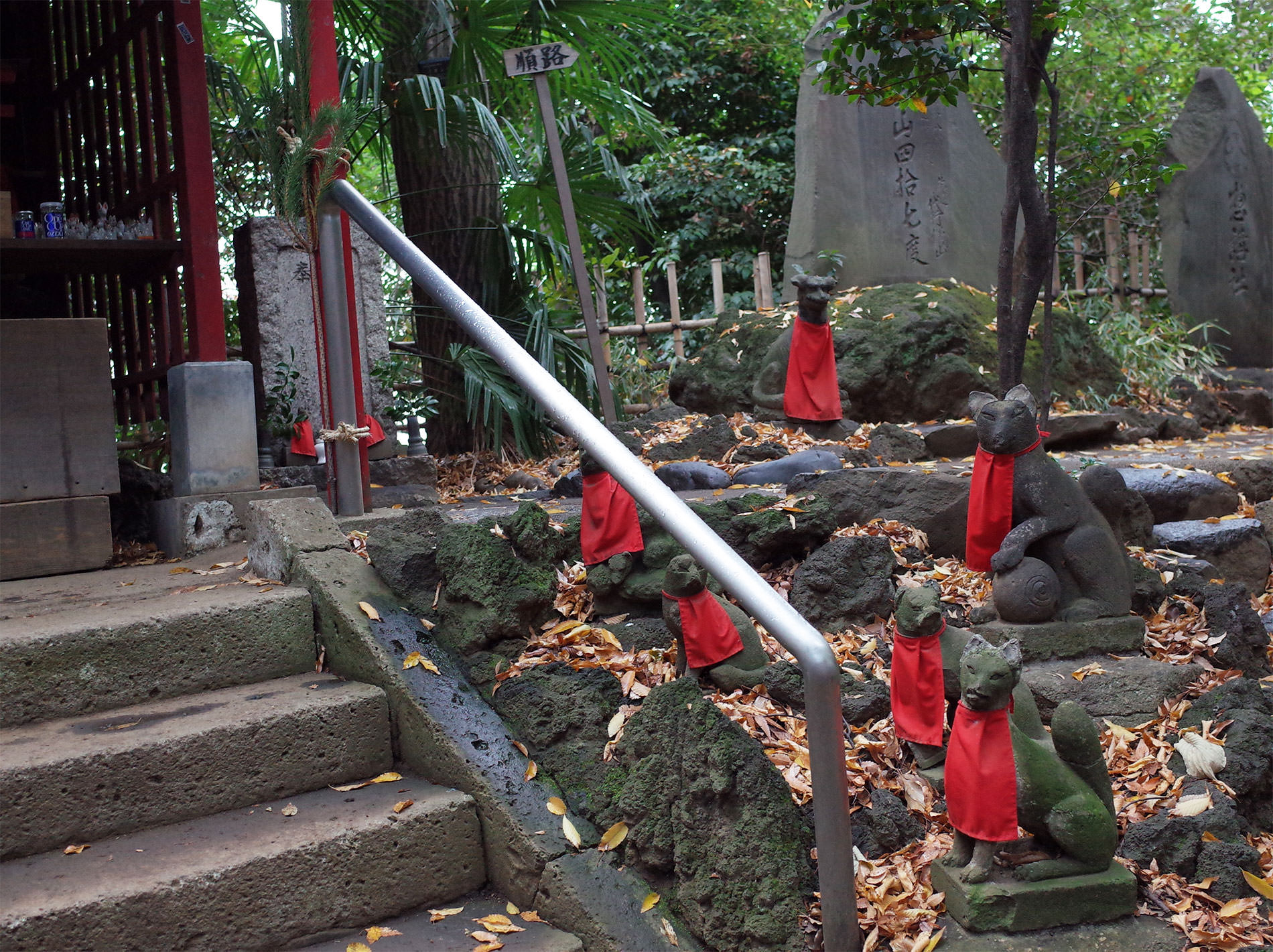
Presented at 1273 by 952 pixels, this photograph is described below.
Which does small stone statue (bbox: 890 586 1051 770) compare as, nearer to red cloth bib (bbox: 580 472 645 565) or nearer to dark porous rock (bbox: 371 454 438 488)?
red cloth bib (bbox: 580 472 645 565)

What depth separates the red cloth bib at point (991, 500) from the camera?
3.17 meters

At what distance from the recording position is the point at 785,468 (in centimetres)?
499

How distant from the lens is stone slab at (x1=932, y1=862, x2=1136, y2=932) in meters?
2.19

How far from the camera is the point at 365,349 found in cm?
570

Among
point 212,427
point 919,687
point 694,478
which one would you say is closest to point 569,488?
point 694,478

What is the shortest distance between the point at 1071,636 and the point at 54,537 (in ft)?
10.9

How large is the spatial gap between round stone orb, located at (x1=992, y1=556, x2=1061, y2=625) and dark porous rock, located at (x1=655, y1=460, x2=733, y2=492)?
6.28 feet

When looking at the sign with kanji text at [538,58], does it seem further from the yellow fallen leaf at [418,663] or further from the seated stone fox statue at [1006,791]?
the seated stone fox statue at [1006,791]

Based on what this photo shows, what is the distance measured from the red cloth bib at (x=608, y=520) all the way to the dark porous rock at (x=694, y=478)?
175cm

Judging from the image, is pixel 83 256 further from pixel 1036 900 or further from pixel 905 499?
pixel 1036 900

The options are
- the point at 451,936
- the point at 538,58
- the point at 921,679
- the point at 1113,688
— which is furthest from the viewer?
the point at 538,58

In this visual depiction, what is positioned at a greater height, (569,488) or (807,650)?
(569,488)

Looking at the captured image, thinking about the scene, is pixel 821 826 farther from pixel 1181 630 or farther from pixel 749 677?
pixel 1181 630

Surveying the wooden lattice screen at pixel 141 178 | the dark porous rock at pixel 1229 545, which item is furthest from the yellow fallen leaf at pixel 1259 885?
the wooden lattice screen at pixel 141 178
